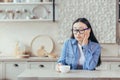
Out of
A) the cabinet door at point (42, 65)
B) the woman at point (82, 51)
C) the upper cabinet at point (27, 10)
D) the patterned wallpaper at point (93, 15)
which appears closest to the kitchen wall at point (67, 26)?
the patterned wallpaper at point (93, 15)

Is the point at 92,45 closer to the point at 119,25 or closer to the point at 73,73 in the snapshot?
the point at 73,73

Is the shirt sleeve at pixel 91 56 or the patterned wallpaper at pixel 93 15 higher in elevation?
the patterned wallpaper at pixel 93 15

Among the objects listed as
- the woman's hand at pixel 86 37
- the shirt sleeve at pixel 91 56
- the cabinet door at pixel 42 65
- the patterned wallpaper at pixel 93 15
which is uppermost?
the patterned wallpaper at pixel 93 15

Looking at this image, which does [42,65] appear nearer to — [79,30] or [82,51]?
[82,51]

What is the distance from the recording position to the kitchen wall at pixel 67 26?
5.00m

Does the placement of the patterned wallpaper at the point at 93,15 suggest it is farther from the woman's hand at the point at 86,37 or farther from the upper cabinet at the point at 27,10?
the woman's hand at the point at 86,37

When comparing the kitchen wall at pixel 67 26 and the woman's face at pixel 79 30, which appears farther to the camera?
the kitchen wall at pixel 67 26

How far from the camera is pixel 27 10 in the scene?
5.08 m

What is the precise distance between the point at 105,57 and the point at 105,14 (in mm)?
740

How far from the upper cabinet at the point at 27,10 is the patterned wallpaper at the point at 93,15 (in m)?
0.18

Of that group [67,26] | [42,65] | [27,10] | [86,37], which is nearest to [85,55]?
[86,37]

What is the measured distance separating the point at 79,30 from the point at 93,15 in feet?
6.82

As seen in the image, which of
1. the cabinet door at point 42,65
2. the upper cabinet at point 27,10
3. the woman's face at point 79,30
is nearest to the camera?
the woman's face at point 79,30

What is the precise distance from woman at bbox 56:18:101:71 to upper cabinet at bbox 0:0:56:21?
1.93 meters
